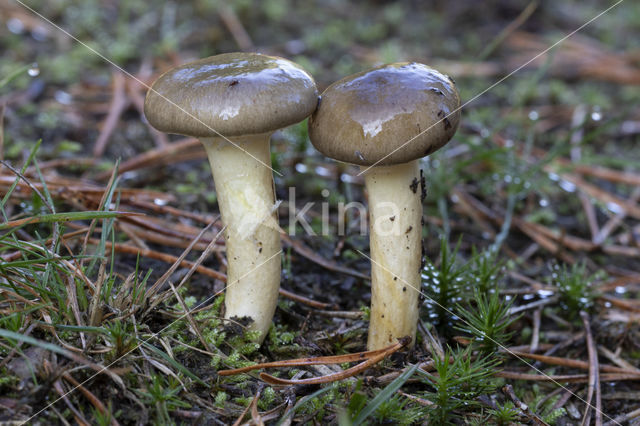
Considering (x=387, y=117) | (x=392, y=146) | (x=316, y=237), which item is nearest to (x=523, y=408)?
(x=392, y=146)

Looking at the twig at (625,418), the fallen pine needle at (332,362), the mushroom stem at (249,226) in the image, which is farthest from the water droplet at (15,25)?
the twig at (625,418)

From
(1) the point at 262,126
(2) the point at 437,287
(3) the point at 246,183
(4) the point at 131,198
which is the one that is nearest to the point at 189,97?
(1) the point at 262,126

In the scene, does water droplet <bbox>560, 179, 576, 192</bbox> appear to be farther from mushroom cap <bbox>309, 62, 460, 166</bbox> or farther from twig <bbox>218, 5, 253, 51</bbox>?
twig <bbox>218, 5, 253, 51</bbox>

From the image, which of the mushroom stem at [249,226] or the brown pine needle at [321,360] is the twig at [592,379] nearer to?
the brown pine needle at [321,360]

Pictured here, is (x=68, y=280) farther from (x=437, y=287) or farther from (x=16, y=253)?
(x=437, y=287)

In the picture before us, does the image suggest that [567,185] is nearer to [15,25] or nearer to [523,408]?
[523,408]

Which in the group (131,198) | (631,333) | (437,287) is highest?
(131,198)
